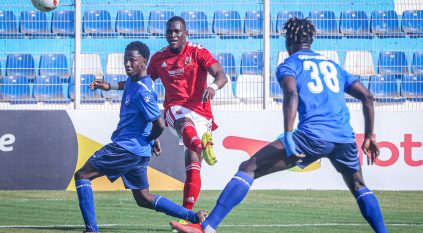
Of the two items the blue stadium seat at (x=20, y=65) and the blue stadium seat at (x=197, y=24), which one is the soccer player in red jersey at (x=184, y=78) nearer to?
the blue stadium seat at (x=197, y=24)

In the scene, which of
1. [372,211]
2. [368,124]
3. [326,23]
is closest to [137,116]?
[368,124]

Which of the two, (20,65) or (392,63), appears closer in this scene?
(392,63)

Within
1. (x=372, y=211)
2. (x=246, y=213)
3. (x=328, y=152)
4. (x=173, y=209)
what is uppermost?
(x=328, y=152)

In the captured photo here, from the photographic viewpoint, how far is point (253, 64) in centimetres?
1744

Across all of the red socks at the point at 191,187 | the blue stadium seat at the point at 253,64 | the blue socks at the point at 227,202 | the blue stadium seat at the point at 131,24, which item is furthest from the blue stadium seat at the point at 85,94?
the blue socks at the point at 227,202

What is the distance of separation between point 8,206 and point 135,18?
5.51 metres

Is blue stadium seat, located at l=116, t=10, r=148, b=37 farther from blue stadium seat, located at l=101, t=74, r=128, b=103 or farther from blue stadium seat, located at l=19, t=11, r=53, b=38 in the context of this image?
blue stadium seat, located at l=19, t=11, r=53, b=38

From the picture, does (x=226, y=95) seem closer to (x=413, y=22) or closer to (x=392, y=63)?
(x=392, y=63)

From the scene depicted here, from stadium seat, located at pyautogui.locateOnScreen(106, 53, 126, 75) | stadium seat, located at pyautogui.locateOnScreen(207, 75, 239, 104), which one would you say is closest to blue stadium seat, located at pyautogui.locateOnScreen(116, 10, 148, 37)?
stadium seat, located at pyautogui.locateOnScreen(106, 53, 126, 75)

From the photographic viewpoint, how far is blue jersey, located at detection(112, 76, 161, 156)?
10125 millimetres

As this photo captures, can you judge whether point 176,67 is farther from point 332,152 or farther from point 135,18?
point 135,18

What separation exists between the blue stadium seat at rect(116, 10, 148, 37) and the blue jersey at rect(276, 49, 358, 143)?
9.73 metres

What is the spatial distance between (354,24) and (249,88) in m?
2.42

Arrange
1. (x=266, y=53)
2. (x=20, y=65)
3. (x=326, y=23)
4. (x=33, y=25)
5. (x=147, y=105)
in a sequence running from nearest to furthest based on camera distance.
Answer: (x=147, y=105)
(x=266, y=53)
(x=326, y=23)
(x=20, y=65)
(x=33, y=25)
